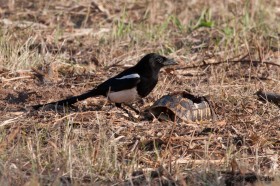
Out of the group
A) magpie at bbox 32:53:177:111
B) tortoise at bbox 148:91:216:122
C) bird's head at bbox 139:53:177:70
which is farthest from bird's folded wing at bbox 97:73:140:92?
tortoise at bbox 148:91:216:122

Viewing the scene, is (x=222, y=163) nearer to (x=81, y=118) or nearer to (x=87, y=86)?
(x=81, y=118)

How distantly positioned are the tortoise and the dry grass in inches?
5.5

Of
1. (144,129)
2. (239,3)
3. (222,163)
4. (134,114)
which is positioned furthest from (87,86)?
(239,3)

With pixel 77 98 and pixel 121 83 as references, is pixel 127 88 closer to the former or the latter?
pixel 121 83

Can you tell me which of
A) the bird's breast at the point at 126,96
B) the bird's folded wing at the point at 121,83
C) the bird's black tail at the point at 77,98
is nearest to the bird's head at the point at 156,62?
the bird's folded wing at the point at 121,83

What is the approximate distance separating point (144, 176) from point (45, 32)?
4888mm

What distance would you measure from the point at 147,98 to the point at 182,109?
91 centimetres

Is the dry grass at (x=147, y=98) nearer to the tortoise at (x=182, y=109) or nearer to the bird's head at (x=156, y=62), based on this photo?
the tortoise at (x=182, y=109)

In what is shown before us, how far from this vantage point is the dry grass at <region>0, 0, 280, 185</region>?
209 inches

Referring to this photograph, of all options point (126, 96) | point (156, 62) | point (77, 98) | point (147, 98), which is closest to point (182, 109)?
point (126, 96)

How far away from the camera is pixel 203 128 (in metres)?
6.47

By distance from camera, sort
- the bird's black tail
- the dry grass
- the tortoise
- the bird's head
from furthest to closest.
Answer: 1. the bird's head
2. the bird's black tail
3. the tortoise
4. the dry grass

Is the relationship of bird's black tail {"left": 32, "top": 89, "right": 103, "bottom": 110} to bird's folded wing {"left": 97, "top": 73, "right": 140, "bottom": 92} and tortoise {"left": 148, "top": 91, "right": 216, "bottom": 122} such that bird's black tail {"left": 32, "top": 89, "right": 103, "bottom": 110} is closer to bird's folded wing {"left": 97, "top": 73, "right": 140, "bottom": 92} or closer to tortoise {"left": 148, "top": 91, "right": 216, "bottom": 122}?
bird's folded wing {"left": 97, "top": 73, "right": 140, "bottom": 92}

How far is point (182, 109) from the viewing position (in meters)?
6.70
